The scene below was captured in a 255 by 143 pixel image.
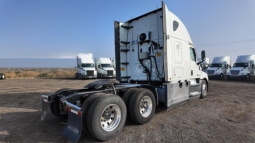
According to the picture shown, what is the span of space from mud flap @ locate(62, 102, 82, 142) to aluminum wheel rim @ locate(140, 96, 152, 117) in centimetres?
200

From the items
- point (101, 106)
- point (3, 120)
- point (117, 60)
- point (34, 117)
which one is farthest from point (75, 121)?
point (117, 60)

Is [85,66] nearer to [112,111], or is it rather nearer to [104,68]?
[104,68]

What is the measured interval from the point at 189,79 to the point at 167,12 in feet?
10.1

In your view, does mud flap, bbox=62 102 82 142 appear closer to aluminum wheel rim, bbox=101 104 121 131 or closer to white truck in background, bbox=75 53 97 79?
aluminum wheel rim, bbox=101 104 121 131

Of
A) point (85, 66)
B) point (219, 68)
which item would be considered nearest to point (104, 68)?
point (85, 66)

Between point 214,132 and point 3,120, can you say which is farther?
point 3,120

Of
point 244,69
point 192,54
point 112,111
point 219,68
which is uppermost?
point 192,54

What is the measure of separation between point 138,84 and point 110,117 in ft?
6.26

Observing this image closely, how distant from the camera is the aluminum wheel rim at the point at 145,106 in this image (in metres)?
4.92

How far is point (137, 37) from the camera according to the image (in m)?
6.82

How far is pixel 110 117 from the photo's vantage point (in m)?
4.10

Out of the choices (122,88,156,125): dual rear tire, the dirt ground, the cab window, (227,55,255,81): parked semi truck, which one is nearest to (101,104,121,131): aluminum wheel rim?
the dirt ground

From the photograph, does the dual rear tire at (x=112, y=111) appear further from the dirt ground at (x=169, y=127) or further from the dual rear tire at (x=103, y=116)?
the dirt ground at (x=169, y=127)

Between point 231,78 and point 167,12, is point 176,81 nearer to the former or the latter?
point 167,12
